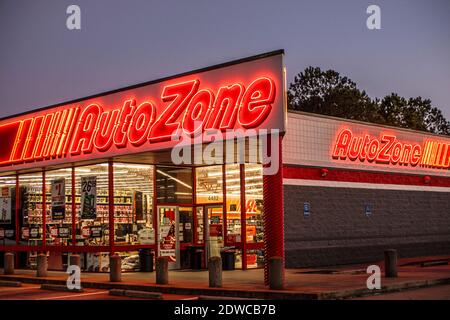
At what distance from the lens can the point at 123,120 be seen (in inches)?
963

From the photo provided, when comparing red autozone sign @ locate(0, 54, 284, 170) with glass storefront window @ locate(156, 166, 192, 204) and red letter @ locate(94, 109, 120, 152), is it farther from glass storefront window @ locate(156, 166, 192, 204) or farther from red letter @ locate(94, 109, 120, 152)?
glass storefront window @ locate(156, 166, 192, 204)

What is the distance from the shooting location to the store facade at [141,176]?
73.1 ft

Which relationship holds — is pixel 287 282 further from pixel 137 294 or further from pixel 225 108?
pixel 225 108

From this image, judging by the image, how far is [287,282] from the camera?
64.7ft

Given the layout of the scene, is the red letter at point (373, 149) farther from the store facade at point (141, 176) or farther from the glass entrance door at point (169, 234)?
the glass entrance door at point (169, 234)

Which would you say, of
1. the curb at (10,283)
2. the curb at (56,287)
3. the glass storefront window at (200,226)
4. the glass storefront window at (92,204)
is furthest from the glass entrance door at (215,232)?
the curb at (10,283)

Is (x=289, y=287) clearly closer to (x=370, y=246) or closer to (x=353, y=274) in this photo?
(x=353, y=274)

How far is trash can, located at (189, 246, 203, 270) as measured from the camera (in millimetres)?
26469

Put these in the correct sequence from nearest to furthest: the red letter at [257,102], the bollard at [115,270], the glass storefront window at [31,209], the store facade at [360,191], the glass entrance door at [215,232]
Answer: the red letter at [257,102]
the bollard at [115,270]
the glass entrance door at [215,232]
the store facade at [360,191]
the glass storefront window at [31,209]

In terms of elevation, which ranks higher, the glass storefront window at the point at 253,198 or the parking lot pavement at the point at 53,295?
the glass storefront window at the point at 253,198

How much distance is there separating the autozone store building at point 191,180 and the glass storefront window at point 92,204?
62mm

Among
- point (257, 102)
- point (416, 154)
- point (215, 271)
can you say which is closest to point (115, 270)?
point (215, 271)
